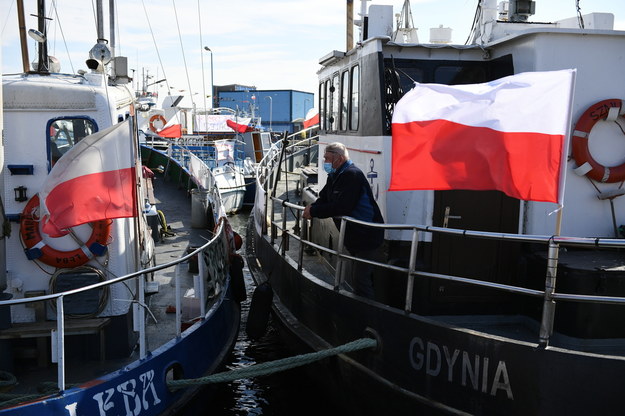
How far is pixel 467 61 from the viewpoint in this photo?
7.58 m

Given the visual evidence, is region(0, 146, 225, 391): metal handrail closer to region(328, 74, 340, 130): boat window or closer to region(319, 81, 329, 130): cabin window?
region(328, 74, 340, 130): boat window

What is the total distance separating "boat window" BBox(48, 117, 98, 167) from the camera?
251 inches

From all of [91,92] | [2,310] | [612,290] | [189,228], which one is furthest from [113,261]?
[189,228]

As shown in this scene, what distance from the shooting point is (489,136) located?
16.1 feet

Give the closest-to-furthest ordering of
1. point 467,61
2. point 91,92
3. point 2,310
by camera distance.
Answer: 1. point 2,310
2. point 91,92
3. point 467,61

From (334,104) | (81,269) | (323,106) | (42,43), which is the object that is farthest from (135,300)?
(323,106)

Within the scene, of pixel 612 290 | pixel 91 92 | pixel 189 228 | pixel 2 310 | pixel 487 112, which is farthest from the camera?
pixel 189 228

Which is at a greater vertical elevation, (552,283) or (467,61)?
(467,61)

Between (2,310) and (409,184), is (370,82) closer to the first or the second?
(409,184)

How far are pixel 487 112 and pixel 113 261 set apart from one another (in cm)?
396

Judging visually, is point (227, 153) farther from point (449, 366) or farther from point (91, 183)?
point (449, 366)

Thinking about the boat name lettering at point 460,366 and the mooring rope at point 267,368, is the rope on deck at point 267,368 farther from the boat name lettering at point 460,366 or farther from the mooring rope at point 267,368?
the boat name lettering at point 460,366

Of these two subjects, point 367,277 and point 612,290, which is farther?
point 367,277

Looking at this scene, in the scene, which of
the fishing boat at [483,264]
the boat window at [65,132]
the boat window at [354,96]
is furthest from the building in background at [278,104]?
the boat window at [65,132]
